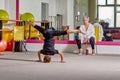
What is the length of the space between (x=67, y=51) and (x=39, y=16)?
554cm

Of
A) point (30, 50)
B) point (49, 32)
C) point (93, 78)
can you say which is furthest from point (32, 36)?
point (93, 78)

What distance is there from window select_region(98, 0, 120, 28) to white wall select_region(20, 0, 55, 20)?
5.51 m

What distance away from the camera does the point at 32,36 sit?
35.4 feet

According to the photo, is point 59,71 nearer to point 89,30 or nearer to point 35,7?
point 89,30

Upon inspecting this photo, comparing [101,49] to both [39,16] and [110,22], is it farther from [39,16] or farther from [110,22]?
[110,22]

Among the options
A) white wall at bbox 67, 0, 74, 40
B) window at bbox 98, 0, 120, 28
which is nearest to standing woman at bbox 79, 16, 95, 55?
white wall at bbox 67, 0, 74, 40

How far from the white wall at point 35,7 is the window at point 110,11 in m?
5.51

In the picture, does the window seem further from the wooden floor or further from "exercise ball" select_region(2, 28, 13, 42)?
the wooden floor

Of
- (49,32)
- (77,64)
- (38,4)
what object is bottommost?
(77,64)

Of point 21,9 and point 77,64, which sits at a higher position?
point 21,9

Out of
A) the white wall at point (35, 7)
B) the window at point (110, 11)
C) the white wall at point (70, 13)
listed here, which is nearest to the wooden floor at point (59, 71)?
the white wall at point (35, 7)

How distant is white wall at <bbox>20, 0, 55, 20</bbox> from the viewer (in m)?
13.3

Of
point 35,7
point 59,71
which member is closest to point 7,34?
point 59,71

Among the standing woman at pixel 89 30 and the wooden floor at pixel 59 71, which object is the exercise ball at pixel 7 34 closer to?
the standing woman at pixel 89 30
